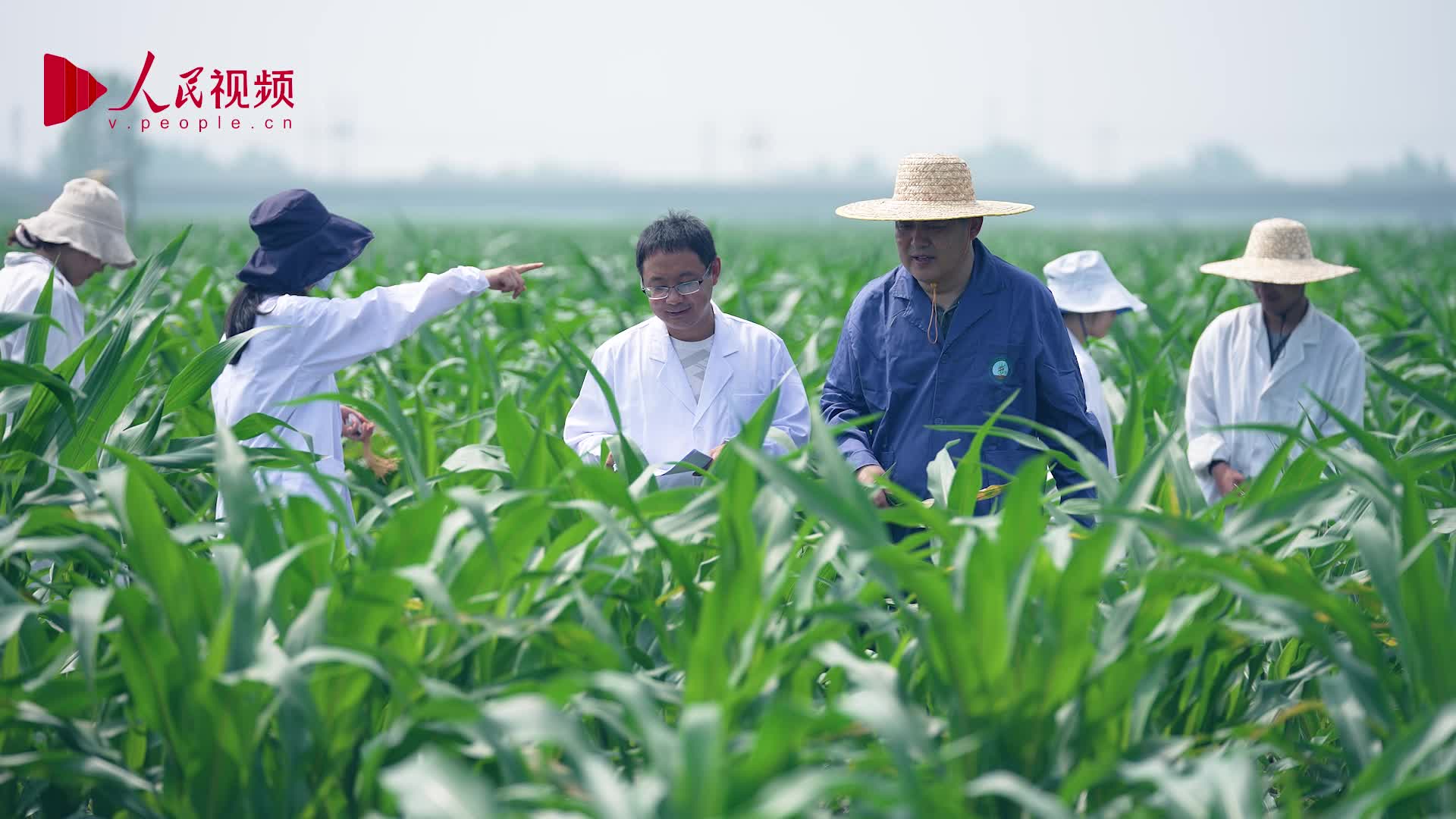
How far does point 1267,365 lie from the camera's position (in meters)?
3.55

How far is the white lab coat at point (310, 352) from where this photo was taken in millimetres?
2768

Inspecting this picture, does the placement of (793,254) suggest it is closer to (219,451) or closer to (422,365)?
(422,365)

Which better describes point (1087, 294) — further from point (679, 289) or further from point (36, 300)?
point (36, 300)

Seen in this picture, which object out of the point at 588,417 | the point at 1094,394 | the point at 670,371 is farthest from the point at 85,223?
the point at 1094,394

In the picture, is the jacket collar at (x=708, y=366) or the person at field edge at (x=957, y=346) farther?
the jacket collar at (x=708, y=366)

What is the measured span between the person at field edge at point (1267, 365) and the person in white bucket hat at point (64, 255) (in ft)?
10.5

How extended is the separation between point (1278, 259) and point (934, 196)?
4.79 ft

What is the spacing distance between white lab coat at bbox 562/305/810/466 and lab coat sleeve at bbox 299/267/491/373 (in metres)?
0.39

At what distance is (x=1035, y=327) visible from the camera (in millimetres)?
2729

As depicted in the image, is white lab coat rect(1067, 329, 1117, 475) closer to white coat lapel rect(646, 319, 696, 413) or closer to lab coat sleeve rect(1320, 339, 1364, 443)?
lab coat sleeve rect(1320, 339, 1364, 443)

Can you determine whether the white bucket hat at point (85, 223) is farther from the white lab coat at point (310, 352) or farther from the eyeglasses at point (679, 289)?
the eyeglasses at point (679, 289)

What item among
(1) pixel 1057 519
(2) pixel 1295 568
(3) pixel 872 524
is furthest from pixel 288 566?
(2) pixel 1295 568

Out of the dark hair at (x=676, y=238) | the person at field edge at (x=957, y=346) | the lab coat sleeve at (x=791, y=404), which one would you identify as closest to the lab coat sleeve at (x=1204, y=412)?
the person at field edge at (x=957, y=346)

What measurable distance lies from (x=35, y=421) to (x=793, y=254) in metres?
14.6
